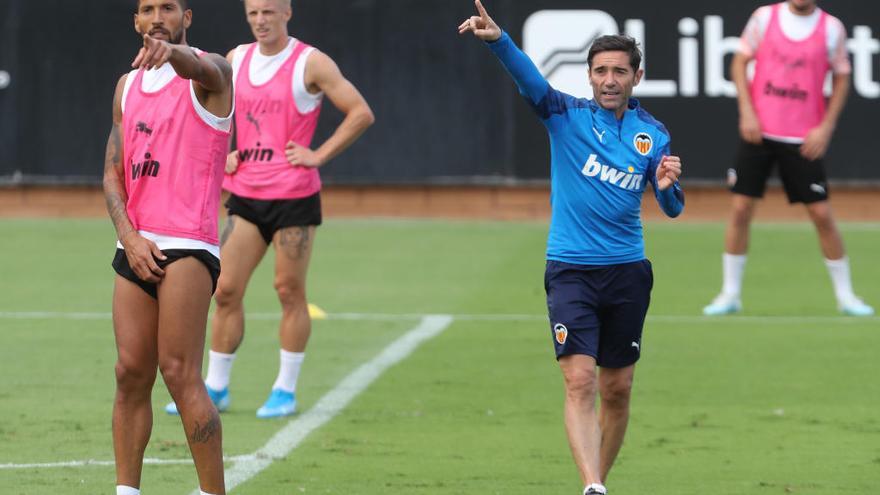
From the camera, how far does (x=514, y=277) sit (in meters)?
16.0


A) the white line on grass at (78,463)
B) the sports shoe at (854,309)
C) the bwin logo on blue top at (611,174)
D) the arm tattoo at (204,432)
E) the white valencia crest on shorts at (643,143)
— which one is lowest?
the sports shoe at (854,309)

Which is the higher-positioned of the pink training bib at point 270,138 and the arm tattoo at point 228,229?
the pink training bib at point 270,138

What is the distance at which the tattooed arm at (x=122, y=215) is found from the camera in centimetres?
650

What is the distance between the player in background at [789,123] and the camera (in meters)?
13.4

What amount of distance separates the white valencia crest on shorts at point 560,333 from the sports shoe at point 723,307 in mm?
6648

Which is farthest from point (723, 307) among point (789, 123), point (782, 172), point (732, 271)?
point (789, 123)

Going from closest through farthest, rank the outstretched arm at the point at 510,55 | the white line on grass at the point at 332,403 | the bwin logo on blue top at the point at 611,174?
the outstretched arm at the point at 510,55, the bwin logo on blue top at the point at 611,174, the white line on grass at the point at 332,403

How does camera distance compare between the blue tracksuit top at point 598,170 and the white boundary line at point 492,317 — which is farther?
the white boundary line at point 492,317

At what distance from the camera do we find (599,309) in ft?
23.7

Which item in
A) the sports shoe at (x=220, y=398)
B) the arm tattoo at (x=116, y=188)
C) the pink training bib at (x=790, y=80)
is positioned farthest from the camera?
the pink training bib at (x=790, y=80)

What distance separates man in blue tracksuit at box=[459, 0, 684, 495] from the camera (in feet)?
23.3

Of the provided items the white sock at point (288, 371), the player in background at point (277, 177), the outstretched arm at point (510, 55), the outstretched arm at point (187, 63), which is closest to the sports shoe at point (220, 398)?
the player in background at point (277, 177)

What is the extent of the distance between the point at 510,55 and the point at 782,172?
23.2 feet

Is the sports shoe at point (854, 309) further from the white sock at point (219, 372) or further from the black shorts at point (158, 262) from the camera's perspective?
the black shorts at point (158, 262)
